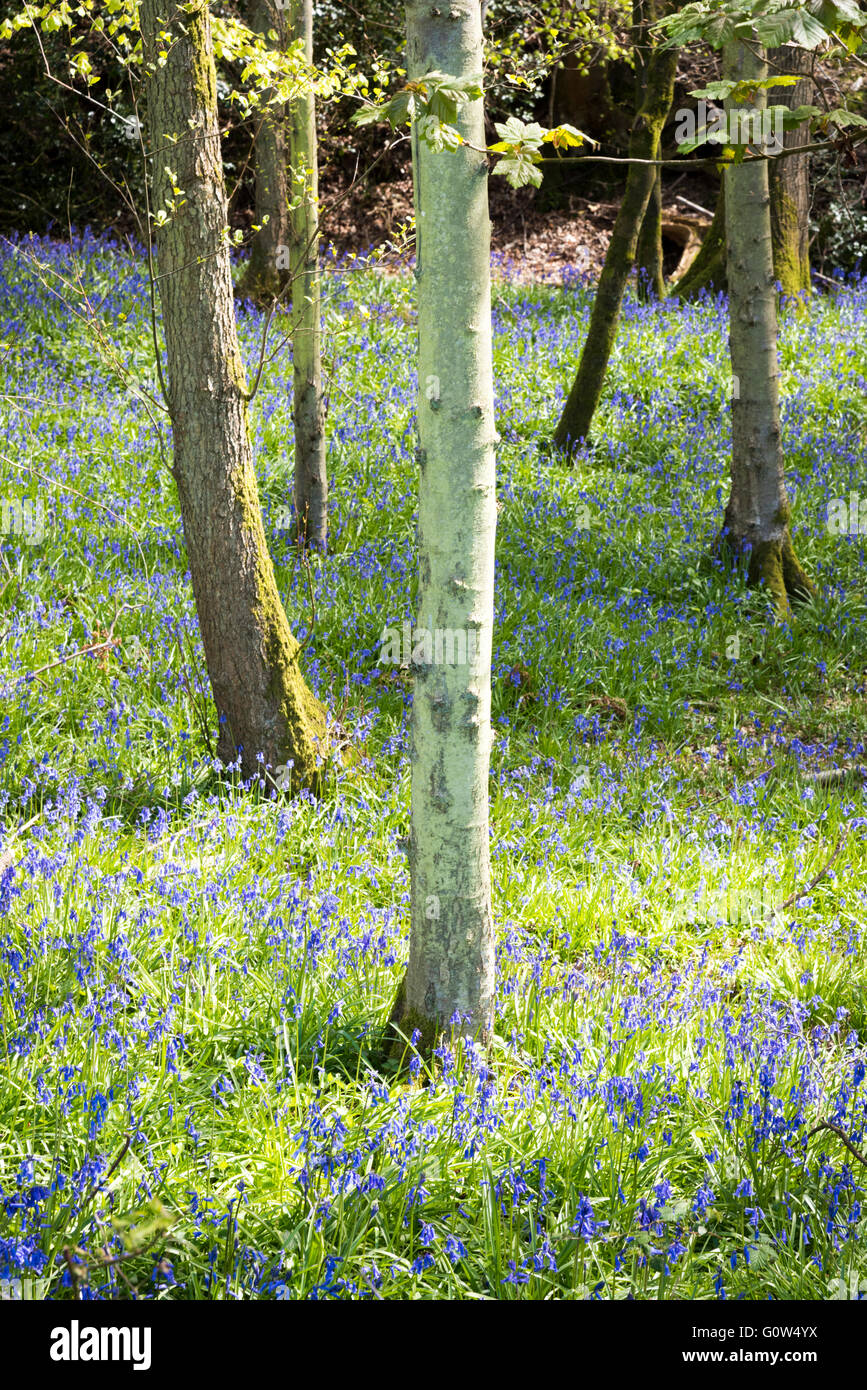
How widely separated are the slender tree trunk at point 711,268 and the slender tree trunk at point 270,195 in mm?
5105

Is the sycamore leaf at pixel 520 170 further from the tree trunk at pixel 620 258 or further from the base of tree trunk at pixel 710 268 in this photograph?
the base of tree trunk at pixel 710 268

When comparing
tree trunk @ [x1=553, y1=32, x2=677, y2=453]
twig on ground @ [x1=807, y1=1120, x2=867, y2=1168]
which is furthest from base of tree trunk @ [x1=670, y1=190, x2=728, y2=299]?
twig on ground @ [x1=807, y1=1120, x2=867, y2=1168]

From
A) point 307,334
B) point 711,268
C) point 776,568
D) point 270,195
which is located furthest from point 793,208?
point 307,334

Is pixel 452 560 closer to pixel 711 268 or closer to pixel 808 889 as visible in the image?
pixel 808 889

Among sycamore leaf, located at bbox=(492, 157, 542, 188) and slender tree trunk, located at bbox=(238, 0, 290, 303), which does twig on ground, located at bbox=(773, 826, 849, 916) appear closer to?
sycamore leaf, located at bbox=(492, 157, 542, 188)

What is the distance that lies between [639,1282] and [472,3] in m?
2.99

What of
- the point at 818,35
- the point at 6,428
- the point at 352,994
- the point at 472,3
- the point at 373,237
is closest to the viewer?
the point at 818,35

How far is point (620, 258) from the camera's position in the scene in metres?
8.88

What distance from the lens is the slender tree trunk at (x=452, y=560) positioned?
2635 millimetres

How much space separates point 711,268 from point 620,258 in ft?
17.5

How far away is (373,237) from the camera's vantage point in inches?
643

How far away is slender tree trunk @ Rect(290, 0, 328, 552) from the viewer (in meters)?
6.23
